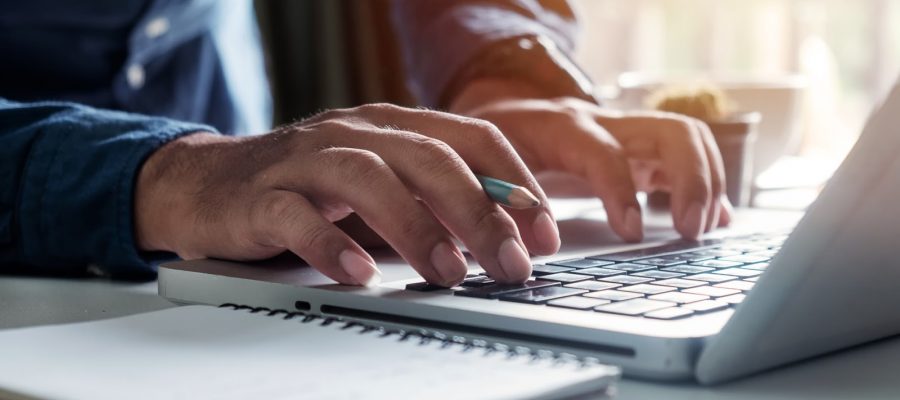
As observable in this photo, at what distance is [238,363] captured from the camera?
384 millimetres

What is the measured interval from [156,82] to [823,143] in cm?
196

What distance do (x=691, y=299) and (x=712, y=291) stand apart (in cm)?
3

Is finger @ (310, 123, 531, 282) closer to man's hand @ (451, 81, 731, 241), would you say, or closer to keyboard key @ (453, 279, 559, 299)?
keyboard key @ (453, 279, 559, 299)

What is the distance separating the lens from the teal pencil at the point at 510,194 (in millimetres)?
544

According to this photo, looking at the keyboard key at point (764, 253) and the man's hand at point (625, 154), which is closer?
the keyboard key at point (764, 253)

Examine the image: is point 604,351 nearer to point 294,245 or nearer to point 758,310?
point 758,310

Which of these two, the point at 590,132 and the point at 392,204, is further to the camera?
the point at 590,132

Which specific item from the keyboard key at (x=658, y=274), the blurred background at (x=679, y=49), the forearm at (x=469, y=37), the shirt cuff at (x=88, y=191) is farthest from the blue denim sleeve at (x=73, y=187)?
the blurred background at (x=679, y=49)

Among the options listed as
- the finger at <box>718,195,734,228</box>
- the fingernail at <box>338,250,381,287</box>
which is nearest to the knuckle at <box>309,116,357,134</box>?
the fingernail at <box>338,250,381,287</box>

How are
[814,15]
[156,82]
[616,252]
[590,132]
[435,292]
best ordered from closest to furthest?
1. [435,292]
2. [616,252]
3. [590,132]
4. [156,82]
5. [814,15]

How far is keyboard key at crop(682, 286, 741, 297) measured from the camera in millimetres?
479

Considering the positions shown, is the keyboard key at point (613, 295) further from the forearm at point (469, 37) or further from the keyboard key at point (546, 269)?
the forearm at point (469, 37)

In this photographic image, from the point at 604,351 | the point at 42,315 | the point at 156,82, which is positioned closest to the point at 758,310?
the point at 604,351

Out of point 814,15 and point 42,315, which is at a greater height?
point 814,15
